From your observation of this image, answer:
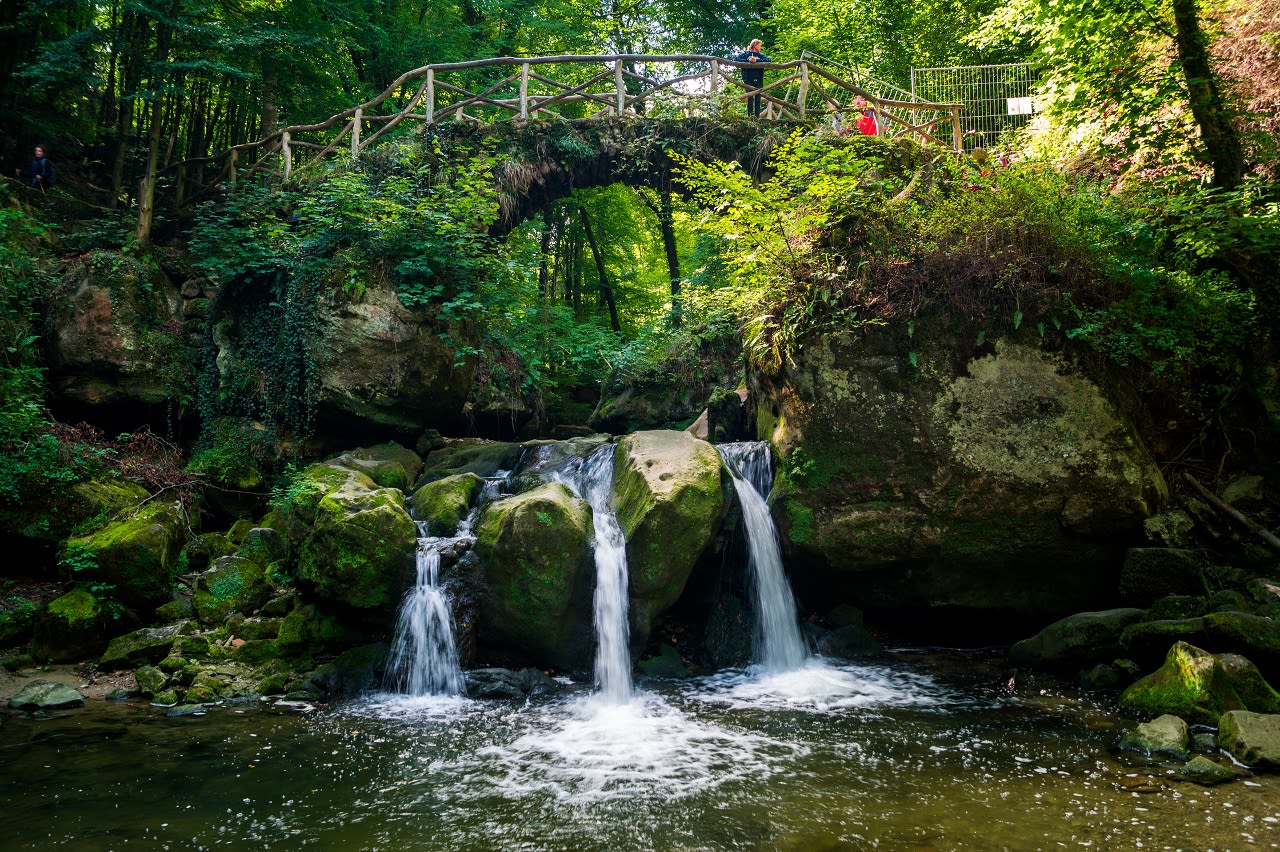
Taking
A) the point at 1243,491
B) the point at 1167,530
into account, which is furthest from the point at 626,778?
the point at 1243,491

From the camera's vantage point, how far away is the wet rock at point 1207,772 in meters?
4.55

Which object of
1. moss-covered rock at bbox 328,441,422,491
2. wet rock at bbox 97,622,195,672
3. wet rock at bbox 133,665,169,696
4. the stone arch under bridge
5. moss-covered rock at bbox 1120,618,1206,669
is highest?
the stone arch under bridge

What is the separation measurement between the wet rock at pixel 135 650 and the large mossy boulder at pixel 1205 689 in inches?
373

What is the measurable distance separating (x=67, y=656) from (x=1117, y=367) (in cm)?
1214

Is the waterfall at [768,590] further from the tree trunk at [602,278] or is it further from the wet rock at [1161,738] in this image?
the tree trunk at [602,278]

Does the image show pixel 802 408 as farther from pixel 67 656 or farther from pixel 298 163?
pixel 298 163

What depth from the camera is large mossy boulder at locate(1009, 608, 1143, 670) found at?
6.86m

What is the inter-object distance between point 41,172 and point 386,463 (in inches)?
363

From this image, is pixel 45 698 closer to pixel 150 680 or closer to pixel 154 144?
pixel 150 680

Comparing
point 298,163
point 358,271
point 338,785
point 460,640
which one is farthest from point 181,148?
point 338,785

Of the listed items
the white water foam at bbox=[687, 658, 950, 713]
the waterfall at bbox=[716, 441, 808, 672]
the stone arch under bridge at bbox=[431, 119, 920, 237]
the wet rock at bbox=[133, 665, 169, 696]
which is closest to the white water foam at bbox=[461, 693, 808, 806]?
the white water foam at bbox=[687, 658, 950, 713]

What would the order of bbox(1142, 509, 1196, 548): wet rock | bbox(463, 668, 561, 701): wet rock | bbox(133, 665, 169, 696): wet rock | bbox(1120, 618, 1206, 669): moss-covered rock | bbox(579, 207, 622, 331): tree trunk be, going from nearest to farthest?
1. bbox(1120, 618, 1206, 669): moss-covered rock
2. bbox(133, 665, 169, 696): wet rock
3. bbox(463, 668, 561, 701): wet rock
4. bbox(1142, 509, 1196, 548): wet rock
5. bbox(579, 207, 622, 331): tree trunk

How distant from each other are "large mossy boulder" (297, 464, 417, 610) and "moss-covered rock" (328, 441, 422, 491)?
5.70 ft

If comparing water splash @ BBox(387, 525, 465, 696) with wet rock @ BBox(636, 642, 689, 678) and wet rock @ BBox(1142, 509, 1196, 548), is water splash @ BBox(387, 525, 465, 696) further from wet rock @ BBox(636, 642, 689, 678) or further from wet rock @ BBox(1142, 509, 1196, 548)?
wet rock @ BBox(1142, 509, 1196, 548)
